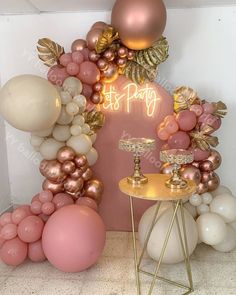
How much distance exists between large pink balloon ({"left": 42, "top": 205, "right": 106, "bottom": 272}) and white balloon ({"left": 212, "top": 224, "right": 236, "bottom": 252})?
31.1 inches

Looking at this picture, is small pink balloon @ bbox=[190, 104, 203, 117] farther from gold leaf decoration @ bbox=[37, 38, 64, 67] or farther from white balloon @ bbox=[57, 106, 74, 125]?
gold leaf decoration @ bbox=[37, 38, 64, 67]

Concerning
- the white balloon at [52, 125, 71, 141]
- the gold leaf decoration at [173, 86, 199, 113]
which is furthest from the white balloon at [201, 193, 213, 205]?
the white balloon at [52, 125, 71, 141]

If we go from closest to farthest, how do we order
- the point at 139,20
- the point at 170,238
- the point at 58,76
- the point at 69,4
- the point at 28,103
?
the point at 28,103 → the point at 170,238 → the point at 139,20 → the point at 58,76 → the point at 69,4

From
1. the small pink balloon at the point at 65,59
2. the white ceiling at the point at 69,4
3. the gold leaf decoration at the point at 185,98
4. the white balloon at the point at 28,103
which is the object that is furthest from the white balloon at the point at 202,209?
the white ceiling at the point at 69,4

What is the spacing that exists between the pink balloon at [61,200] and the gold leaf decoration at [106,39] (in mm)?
928

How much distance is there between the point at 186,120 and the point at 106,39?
703mm

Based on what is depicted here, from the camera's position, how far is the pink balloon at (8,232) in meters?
1.99

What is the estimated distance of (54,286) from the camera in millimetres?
1867

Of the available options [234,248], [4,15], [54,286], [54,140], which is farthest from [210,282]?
[4,15]

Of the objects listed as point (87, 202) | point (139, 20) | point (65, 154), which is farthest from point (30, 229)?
point (139, 20)

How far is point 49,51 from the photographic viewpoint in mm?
2164

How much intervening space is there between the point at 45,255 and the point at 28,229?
191 millimetres

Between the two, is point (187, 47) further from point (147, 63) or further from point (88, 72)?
point (88, 72)

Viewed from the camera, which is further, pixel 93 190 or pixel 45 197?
pixel 93 190
